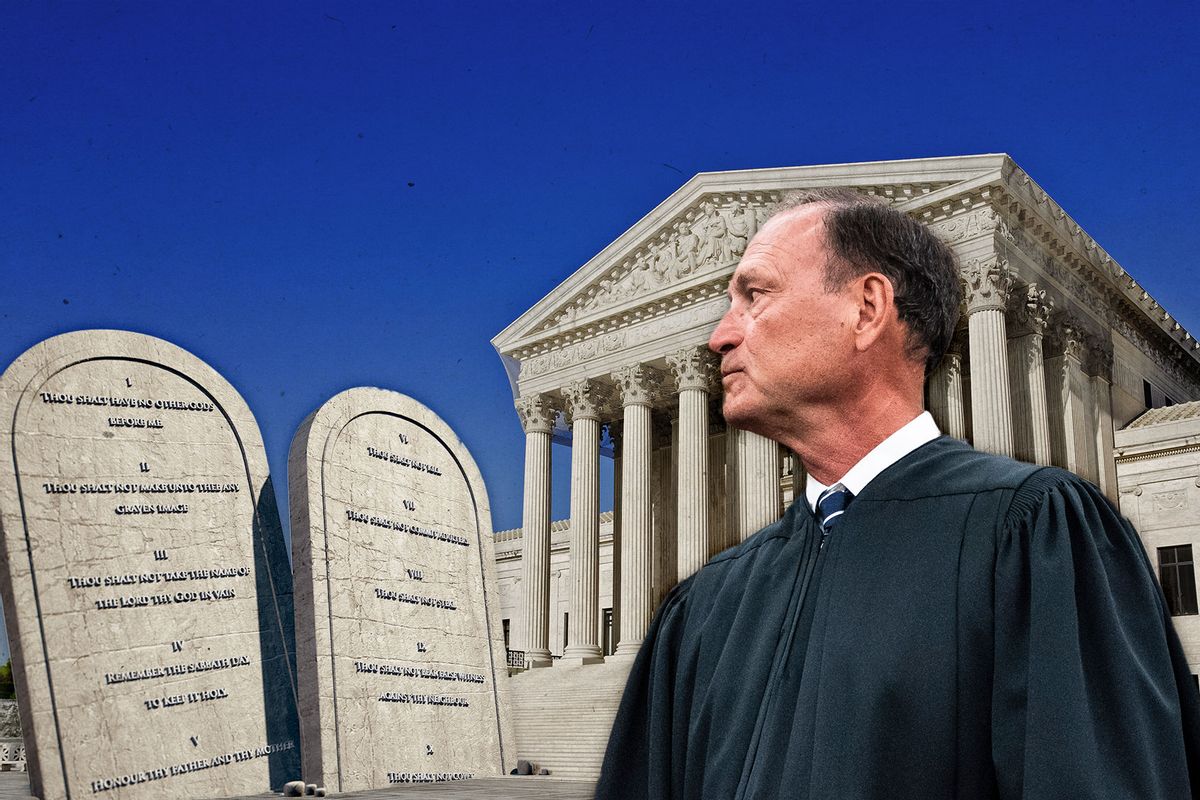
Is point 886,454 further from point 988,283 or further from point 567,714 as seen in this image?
point 567,714

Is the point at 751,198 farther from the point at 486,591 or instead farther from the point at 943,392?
the point at 486,591

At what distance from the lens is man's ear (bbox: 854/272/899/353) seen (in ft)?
7.48

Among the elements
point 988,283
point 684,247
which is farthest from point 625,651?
point 988,283

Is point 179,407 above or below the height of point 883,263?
above

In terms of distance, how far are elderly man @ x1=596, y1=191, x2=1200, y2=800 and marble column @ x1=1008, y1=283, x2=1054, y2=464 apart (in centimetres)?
2850

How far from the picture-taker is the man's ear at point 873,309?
2.28 meters

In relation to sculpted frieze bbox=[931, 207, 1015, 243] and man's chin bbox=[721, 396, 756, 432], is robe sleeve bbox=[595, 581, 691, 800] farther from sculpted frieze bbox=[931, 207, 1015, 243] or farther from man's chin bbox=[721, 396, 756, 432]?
sculpted frieze bbox=[931, 207, 1015, 243]

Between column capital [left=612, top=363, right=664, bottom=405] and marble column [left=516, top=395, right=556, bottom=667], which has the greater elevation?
column capital [left=612, top=363, right=664, bottom=405]

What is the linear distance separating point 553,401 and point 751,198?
10.1m

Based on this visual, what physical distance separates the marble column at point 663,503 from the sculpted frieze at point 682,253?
5.80 m

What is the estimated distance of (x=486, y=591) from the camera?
1403 cm

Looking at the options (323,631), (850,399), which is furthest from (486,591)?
(850,399)

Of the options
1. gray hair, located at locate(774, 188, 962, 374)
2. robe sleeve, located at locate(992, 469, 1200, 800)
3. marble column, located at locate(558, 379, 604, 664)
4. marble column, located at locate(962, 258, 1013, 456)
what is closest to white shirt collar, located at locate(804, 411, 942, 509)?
gray hair, located at locate(774, 188, 962, 374)

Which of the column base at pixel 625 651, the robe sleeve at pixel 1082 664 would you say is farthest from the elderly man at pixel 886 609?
the column base at pixel 625 651
